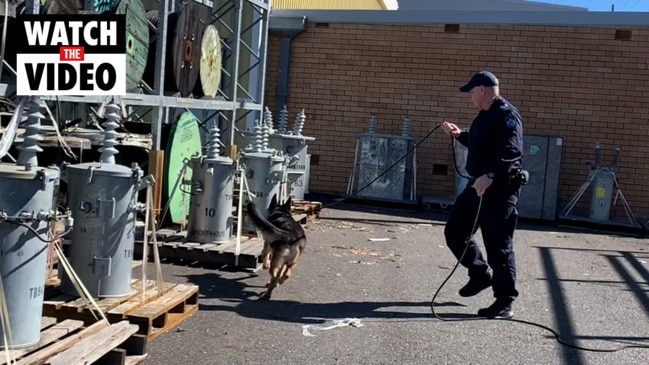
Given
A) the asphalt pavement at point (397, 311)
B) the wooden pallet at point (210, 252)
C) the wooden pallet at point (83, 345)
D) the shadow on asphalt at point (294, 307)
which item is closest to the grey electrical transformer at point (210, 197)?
the wooden pallet at point (210, 252)

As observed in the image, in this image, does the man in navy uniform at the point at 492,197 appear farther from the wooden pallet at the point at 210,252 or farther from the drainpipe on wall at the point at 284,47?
the drainpipe on wall at the point at 284,47

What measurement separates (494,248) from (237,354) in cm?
246

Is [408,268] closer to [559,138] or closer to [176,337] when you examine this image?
[176,337]

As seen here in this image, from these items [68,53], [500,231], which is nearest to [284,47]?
[500,231]

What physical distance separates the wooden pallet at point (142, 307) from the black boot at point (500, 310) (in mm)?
2504

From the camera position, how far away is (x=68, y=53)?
176 inches

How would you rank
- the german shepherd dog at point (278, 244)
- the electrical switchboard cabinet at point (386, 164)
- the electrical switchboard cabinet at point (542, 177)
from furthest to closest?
the electrical switchboard cabinet at point (386, 164), the electrical switchboard cabinet at point (542, 177), the german shepherd dog at point (278, 244)

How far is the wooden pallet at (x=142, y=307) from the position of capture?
204 inches

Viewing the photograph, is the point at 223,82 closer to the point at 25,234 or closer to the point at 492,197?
the point at 492,197

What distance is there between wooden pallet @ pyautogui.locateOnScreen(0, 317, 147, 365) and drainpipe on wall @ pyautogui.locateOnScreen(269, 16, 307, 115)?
10.8 metres

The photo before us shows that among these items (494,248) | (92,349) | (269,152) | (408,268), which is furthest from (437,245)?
(92,349)

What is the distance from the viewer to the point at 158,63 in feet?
28.7

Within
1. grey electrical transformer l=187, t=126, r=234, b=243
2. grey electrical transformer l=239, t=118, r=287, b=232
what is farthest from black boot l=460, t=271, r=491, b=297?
grey electrical transformer l=239, t=118, r=287, b=232

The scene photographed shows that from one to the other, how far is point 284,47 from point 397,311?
962 centimetres
